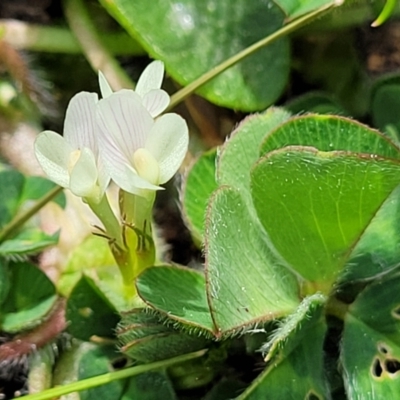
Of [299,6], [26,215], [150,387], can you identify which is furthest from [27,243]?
[299,6]

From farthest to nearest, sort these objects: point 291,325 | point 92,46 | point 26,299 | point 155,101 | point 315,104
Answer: point 92,46 < point 315,104 < point 26,299 < point 155,101 < point 291,325

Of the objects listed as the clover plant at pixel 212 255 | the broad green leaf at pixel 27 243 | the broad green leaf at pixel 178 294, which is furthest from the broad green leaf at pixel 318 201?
the broad green leaf at pixel 27 243

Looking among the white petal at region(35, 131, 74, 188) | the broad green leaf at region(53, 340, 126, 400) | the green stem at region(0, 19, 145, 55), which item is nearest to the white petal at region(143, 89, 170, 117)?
the white petal at region(35, 131, 74, 188)

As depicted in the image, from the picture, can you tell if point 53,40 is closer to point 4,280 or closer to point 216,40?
point 216,40

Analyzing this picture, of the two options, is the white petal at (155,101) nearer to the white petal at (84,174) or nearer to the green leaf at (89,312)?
the white petal at (84,174)

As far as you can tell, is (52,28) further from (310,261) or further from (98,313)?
(310,261)

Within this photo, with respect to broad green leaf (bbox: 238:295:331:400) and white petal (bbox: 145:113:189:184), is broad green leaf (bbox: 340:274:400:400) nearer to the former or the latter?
broad green leaf (bbox: 238:295:331:400)

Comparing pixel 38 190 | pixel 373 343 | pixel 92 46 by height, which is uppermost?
pixel 92 46
